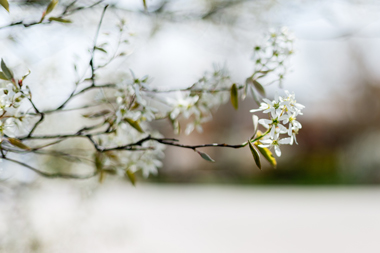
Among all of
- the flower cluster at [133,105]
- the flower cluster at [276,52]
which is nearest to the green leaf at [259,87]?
the flower cluster at [276,52]

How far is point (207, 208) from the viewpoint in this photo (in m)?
6.86

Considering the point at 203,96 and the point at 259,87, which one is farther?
the point at 203,96

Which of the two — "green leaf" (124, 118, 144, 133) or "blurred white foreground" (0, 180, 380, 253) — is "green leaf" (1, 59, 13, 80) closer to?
"green leaf" (124, 118, 144, 133)

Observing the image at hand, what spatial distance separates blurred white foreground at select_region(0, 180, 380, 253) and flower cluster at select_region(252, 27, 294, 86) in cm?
104

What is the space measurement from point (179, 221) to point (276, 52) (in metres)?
4.88

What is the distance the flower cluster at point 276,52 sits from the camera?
3.43ft

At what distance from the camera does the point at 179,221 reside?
5.69 metres

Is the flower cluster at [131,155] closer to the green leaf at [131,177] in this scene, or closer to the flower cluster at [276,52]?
the green leaf at [131,177]

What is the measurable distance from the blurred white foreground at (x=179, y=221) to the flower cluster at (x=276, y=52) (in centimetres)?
104

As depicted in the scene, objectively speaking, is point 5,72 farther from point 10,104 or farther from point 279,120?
point 279,120

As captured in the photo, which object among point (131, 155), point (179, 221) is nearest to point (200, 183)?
point (179, 221)

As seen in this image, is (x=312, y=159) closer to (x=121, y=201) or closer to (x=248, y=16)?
(x=121, y=201)

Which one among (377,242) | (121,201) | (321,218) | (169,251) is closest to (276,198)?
(321,218)

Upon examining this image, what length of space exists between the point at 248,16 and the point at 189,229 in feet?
11.6
